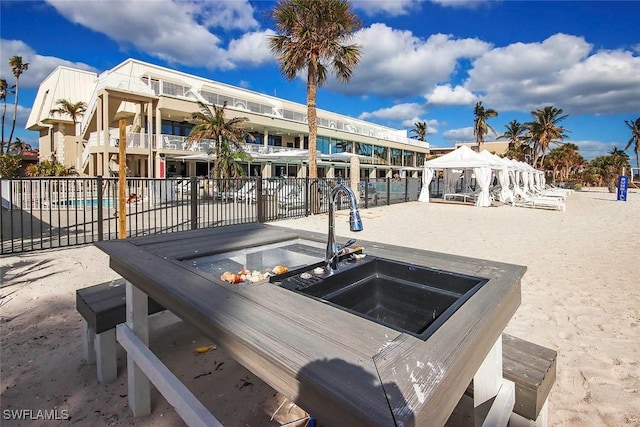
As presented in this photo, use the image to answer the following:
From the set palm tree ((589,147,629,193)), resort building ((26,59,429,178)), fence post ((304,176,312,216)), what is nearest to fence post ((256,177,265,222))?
fence post ((304,176,312,216))

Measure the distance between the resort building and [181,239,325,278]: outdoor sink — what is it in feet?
41.3

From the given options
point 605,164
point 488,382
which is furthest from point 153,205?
point 605,164

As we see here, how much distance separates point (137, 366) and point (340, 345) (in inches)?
67.2

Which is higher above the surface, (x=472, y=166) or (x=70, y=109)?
(x=70, y=109)

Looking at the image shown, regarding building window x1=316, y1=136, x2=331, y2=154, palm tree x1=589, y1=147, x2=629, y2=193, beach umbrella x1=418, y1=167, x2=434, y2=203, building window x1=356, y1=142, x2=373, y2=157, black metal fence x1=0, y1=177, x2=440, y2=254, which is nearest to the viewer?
black metal fence x1=0, y1=177, x2=440, y2=254

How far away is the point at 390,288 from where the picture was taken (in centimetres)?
209

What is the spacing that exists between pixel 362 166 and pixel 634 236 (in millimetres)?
25755

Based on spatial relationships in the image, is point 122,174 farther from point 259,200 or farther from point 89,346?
point 259,200

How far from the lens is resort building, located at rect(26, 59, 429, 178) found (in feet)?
61.3

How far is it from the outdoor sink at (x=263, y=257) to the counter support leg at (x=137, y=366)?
0.41 meters

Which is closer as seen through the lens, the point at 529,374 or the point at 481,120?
the point at 529,374

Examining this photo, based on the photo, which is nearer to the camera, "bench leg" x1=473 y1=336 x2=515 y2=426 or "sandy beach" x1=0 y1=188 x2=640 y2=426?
"bench leg" x1=473 y1=336 x2=515 y2=426

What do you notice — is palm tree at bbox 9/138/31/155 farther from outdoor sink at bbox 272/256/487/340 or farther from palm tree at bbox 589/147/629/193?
palm tree at bbox 589/147/629/193

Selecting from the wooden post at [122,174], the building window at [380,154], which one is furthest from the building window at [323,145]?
the wooden post at [122,174]
